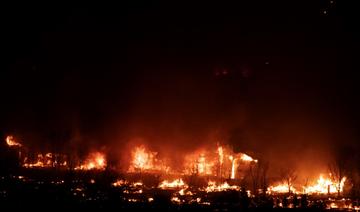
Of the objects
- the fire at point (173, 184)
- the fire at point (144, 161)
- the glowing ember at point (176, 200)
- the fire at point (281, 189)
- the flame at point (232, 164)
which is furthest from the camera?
the fire at point (144, 161)

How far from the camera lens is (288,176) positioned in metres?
53.8

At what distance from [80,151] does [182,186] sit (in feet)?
70.4

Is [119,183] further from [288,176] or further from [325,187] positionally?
[325,187]

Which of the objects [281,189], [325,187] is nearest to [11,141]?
[281,189]

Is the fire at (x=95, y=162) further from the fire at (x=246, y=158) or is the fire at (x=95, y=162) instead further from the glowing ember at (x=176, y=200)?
the glowing ember at (x=176, y=200)

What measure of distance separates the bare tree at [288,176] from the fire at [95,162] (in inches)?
888

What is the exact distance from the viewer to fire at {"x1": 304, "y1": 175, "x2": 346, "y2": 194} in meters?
49.6

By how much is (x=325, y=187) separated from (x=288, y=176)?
4304mm

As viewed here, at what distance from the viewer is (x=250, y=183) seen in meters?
53.5

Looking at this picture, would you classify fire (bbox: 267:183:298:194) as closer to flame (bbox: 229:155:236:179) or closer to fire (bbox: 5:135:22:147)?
flame (bbox: 229:155:236:179)

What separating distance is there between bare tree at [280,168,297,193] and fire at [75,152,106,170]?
22.6 meters

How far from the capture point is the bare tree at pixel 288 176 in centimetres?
5160

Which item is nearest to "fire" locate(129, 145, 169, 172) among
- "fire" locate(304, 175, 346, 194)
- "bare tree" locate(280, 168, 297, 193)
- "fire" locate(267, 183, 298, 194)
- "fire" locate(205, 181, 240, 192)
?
"fire" locate(205, 181, 240, 192)

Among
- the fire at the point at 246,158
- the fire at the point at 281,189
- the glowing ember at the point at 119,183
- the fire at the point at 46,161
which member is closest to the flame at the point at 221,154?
the fire at the point at 246,158
